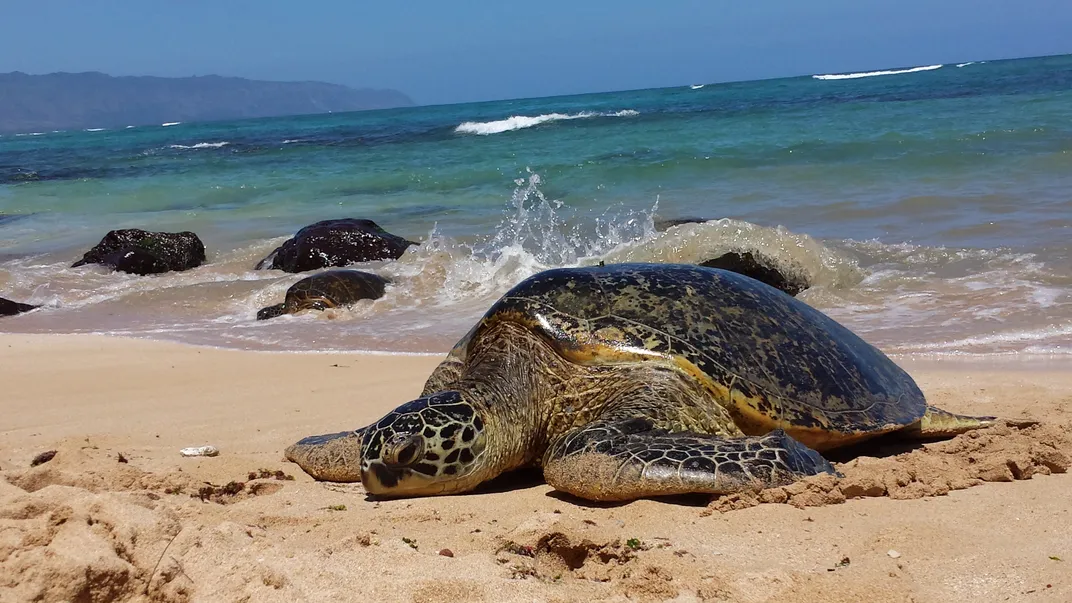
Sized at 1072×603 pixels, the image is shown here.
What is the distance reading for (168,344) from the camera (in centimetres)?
742

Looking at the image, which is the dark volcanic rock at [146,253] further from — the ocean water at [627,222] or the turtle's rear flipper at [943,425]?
the turtle's rear flipper at [943,425]

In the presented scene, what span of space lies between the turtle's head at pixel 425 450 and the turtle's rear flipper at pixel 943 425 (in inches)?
79.4

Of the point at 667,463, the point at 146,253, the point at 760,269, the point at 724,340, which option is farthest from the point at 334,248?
the point at 667,463

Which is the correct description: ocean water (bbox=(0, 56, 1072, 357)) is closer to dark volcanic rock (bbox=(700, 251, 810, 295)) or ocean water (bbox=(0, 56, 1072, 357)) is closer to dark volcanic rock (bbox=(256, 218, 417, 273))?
dark volcanic rock (bbox=(700, 251, 810, 295))

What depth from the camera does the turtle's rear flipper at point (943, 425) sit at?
4.28m

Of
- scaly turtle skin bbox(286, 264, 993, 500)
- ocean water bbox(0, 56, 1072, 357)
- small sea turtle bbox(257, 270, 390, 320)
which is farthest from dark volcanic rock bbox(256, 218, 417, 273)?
scaly turtle skin bbox(286, 264, 993, 500)

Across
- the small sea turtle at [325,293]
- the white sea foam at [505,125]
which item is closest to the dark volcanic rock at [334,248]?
the small sea turtle at [325,293]

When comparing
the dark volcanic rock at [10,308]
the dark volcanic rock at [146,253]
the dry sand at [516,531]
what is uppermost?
the dry sand at [516,531]

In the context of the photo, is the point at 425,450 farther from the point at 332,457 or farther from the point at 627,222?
the point at 627,222

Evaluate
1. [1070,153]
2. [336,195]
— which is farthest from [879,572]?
[336,195]

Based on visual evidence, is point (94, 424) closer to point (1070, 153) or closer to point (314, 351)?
point (314, 351)

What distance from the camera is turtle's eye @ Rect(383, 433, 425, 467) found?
3518 millimetres

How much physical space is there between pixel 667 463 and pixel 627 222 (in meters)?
9.07

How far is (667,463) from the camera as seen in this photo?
336 cm
